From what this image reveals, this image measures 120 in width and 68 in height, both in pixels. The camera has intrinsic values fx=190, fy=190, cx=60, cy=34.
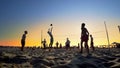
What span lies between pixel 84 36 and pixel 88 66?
246 inches

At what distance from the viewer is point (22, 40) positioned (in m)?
18.8

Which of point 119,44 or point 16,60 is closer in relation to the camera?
point 16,60

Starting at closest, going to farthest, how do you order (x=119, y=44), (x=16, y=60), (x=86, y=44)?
1. (x=16, y=60)
2. (x=86, y=44)
3. (x=119, y=44)

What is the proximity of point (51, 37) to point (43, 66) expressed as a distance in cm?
1144

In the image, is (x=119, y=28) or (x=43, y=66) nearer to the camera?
(x=43, y=66)

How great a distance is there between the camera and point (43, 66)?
699 centimetres

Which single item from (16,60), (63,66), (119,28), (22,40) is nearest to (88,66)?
(63,66)

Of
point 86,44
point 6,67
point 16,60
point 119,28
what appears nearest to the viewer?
point 6,67

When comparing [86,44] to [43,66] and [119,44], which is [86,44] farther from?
[119,44]

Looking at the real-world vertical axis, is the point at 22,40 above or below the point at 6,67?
above

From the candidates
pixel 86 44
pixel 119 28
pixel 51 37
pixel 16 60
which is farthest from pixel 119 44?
pixel 16 60

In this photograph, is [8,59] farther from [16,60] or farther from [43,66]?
[43,66]

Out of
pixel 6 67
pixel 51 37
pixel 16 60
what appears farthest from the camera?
pixel 51 37

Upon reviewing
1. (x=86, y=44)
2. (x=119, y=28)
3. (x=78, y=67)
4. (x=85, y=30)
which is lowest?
(x=78, y=67)
